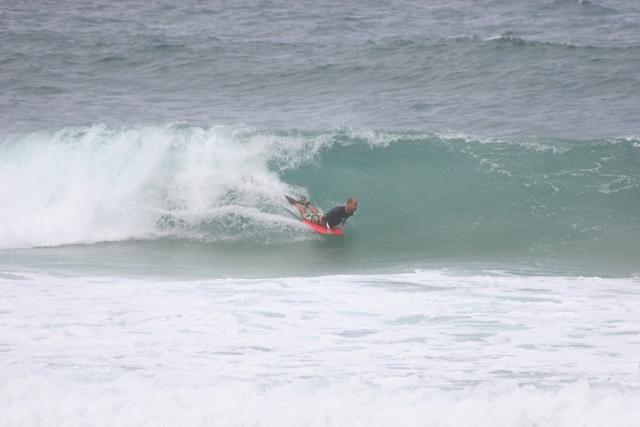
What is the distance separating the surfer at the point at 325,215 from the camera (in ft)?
44.4

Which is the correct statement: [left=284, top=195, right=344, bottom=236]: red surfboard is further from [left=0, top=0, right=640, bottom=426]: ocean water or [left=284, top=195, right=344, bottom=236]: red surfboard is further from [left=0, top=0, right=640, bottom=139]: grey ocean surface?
[left=0, top=0, right=640, bottom=139]: grey ocean surface

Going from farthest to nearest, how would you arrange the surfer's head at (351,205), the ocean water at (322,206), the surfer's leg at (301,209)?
the surfer's leg at (301,209)
the surfer's head at (351,205)
the ocean water at (322,206)

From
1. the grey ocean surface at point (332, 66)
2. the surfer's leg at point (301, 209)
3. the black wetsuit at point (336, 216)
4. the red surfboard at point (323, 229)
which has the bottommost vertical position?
the red surfboard at point (323, 229)

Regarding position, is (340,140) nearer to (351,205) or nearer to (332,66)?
(351,205)

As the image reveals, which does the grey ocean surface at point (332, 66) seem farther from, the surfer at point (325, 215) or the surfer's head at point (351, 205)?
the surfer's head at point (351, 205)

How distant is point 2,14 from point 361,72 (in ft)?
43.0

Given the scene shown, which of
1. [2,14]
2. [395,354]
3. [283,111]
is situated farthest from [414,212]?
[2,14]

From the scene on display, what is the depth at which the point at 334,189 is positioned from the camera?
15.7 m

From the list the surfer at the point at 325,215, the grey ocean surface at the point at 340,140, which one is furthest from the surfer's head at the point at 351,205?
the grey ocean surface at the point at 340,140

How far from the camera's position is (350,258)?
1290 cm

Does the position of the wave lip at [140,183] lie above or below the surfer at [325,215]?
above

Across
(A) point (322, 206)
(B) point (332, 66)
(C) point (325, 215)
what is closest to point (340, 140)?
(A) point (322, 206)

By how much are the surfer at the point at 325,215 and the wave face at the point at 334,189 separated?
27cm

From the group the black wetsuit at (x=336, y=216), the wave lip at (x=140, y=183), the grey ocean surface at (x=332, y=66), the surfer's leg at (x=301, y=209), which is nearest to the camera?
the black wetsuit at (x=336, y=216)
